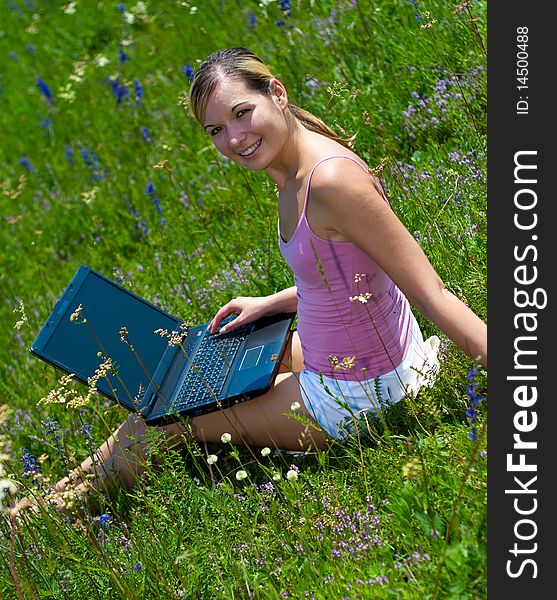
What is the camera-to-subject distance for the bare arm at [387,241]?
278 centimetres

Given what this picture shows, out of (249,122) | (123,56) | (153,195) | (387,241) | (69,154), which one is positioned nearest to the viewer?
(387,241)

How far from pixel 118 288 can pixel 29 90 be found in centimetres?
584

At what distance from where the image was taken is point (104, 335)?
3.82 m

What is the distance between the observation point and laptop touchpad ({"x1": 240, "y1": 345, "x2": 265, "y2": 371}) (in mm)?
3619

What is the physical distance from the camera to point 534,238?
259 centimetres

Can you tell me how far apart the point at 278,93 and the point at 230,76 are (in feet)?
0.66

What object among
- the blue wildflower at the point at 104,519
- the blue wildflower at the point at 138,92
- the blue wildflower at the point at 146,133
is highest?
the blue wildflower at the point at 138,92

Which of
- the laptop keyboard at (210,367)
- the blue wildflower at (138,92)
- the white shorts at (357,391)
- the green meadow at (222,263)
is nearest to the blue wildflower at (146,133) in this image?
the green meadow at (222,263)

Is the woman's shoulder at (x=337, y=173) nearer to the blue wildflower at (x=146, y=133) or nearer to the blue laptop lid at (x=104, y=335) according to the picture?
the blue laptop lid at (x=104, y=335)

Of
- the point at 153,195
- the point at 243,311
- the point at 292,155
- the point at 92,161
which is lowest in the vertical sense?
the point at 243,311

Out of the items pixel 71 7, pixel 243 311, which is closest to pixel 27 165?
pixel 71 7

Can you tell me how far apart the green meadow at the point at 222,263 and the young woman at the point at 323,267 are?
16 cm

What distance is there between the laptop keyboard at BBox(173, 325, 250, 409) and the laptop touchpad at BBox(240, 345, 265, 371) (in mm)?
69

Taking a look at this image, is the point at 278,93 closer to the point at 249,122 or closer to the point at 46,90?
the point at 249,122
